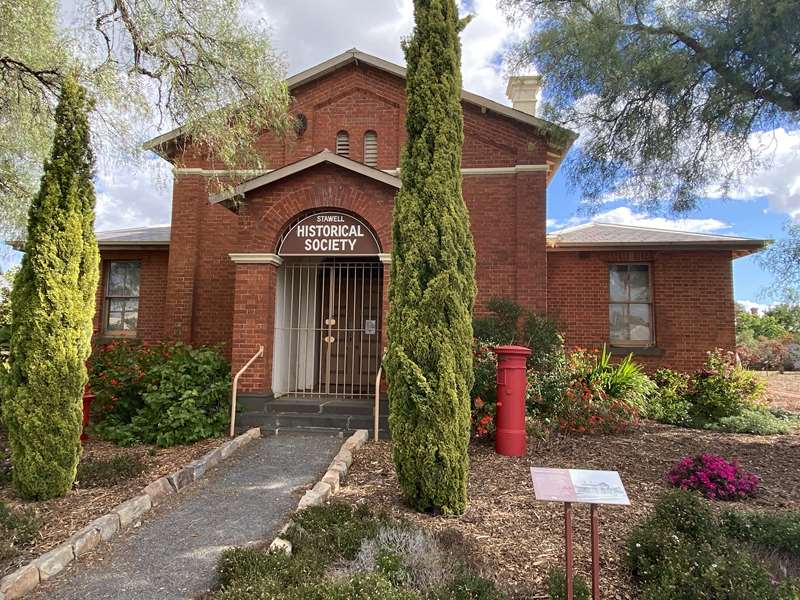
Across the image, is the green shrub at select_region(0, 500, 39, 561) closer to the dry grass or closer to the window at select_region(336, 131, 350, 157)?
the window at select_region(336, 131, 350, 157)

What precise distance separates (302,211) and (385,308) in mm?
2066

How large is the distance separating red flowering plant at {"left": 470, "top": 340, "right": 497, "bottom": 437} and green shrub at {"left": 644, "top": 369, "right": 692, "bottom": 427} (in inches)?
130

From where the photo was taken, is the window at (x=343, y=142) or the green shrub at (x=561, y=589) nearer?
the green shrub at (x=561, y=589)

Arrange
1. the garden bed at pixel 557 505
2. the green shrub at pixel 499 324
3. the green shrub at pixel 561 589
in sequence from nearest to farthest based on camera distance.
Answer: the green shrub at pixel 561 589
the garden bed at pixel 557 505
the green shrub at pixel 499 324

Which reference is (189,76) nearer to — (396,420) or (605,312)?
(396,420)

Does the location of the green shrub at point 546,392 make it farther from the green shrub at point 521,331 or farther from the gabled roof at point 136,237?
the gabled roof at point 136,237

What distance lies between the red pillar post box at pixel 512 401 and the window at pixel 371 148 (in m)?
5.71

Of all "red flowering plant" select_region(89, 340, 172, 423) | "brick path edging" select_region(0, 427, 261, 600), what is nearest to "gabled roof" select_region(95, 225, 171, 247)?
"red flowering plant" select_region(89, 340, 172, 423)

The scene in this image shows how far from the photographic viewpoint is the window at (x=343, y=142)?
11148 millimetres

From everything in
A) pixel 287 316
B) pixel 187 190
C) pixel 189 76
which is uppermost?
pixel 189 76

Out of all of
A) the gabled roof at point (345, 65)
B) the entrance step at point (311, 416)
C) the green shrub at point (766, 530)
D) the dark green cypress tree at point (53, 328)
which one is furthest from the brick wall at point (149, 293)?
the green shrub at point (766, 530)

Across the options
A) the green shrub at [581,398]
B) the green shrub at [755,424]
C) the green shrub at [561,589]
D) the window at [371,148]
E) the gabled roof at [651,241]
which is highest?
the window at [371,148]

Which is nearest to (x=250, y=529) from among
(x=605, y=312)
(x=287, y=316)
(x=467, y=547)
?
(x=467, y=547)

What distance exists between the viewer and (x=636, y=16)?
25.7 feet
